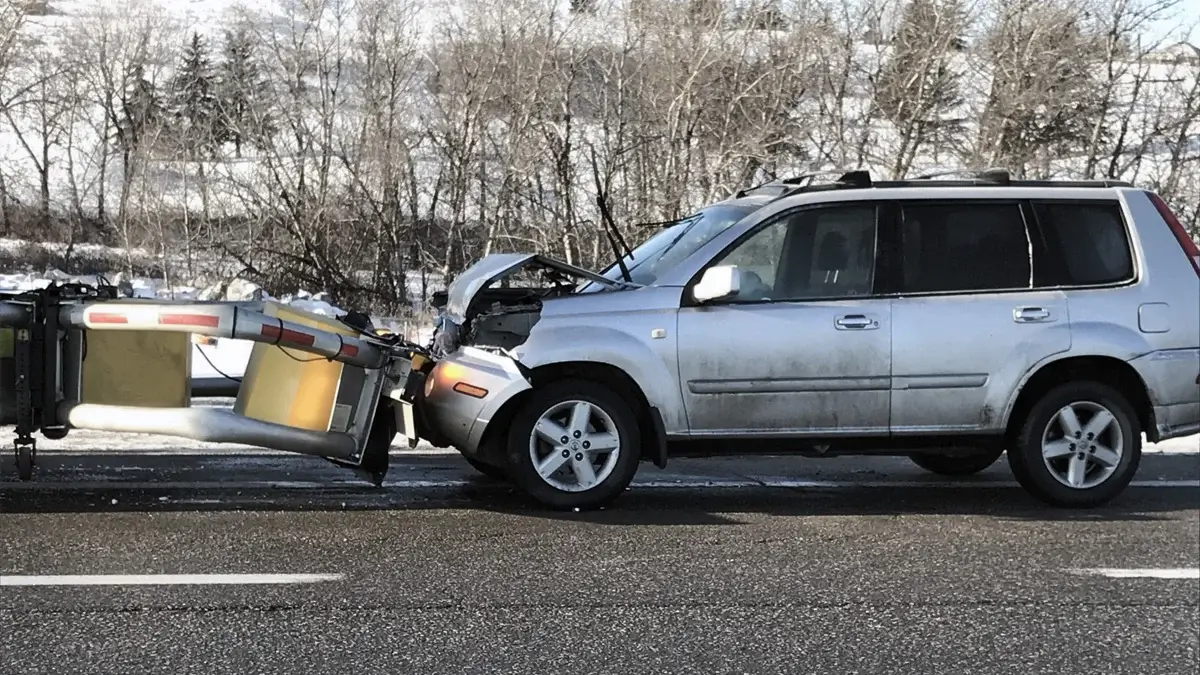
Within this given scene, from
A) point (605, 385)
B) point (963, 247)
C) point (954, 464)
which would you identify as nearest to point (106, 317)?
point (605, 385)

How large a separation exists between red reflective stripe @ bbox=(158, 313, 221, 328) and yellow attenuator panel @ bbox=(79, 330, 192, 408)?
1.34 feet

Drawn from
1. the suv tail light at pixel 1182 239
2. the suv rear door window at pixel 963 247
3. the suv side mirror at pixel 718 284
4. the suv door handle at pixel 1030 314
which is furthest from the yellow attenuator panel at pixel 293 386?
the suv tail light at pixel 1182 239

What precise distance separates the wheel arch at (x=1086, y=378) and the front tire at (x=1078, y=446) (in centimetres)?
6

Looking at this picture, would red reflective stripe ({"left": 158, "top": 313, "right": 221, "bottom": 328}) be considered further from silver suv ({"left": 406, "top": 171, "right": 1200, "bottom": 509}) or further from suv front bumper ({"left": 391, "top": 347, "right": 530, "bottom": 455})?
silver suv ({"left": 406, "top": 171, "right": 1200, "bottom": 509})

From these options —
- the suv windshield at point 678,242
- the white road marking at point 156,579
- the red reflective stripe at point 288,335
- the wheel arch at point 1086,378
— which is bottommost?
the white road marking at point 156,579

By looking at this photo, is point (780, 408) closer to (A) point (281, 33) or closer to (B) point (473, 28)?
(B) point (473, 28)

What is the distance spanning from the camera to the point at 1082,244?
273 inches

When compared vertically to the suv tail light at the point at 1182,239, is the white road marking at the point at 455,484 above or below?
below

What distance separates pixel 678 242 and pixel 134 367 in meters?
3.11

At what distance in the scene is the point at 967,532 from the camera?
6328 mm

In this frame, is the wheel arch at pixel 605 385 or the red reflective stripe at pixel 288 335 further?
the wheel arch at pixel 605 385

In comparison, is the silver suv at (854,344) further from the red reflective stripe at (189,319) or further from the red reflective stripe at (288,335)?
the red reflective stripe at (189,319)

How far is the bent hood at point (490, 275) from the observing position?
654 centimetres

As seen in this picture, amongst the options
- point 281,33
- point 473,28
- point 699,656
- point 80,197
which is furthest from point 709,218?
point 80,197
